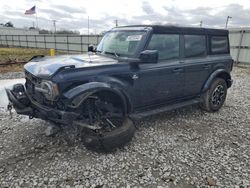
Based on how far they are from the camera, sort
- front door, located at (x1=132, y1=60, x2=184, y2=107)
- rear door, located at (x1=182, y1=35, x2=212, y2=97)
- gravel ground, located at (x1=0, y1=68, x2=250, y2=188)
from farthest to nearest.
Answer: rear door, located at (x1=182, y1=35, x2=212, y2=97)
front door, located at (x1=132, y1=60, x2=184, y2=107)
gravel ground, located at (x1=0, y1=68, x2=250, y2=188)

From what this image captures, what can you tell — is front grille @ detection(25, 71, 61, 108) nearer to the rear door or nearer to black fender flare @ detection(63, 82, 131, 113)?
black fender flare @ detection(63, 82, 131, 113)

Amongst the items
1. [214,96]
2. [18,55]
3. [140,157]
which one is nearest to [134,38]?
[140,157]

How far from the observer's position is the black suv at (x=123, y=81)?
309cm

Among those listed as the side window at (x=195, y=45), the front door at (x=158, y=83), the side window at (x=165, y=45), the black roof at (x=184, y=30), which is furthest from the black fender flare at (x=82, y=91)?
the side window at (x=195, y=45)

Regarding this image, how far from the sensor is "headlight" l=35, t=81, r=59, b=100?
300 centimetres

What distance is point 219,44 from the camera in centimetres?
519

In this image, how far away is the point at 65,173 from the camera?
9.61ft

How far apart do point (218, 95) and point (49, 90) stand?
13.2 feet

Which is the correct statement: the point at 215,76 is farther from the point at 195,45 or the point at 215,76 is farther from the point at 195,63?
the point at 195,45

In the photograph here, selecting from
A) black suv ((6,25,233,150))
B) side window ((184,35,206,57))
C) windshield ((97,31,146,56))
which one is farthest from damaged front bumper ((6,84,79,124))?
side window ((184,35,206,57))

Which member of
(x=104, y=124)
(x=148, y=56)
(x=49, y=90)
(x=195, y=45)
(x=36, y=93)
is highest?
(x=195, y=45)

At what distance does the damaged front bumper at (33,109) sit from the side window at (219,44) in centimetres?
362

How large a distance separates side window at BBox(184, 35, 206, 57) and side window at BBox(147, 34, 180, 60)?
0.92ft

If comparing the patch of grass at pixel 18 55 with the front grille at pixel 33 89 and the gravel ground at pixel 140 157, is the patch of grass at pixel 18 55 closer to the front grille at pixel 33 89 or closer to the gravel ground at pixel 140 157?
the front grille at pixel 33 89
